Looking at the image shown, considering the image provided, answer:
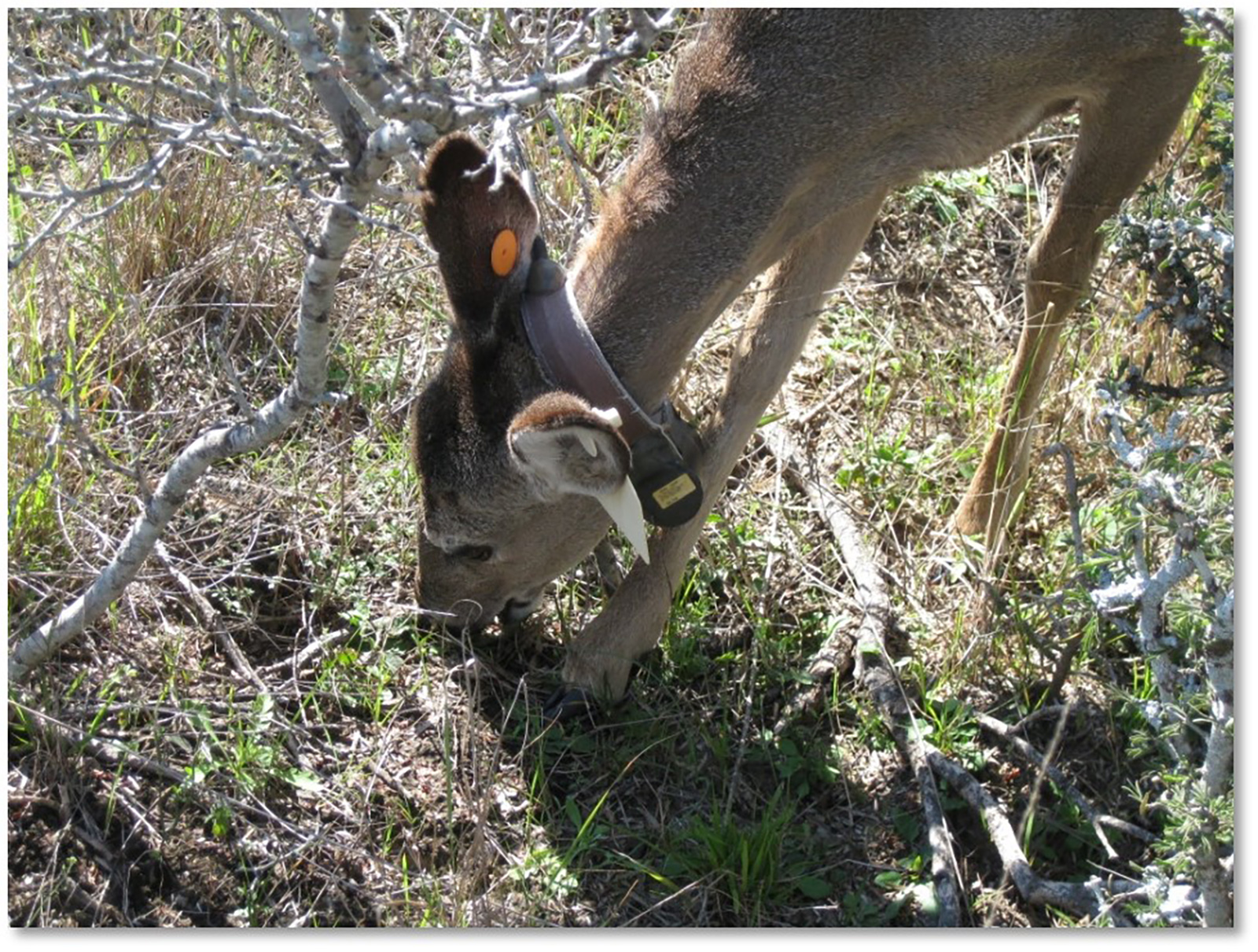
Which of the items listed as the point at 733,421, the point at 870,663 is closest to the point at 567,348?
the point at 733,421

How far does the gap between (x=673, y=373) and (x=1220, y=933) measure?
210cm

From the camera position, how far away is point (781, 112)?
13.7ft

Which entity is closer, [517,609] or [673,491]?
[673,491]

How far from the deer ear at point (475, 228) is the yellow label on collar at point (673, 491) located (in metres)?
0.67

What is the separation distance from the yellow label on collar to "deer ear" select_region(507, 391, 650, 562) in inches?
4.6

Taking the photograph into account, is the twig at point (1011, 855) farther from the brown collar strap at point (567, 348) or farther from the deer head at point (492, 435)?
the brown collar strap at point (567, 348)

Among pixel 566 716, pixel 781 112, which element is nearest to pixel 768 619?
pixel 566 716

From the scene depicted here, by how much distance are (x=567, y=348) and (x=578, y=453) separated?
367 mm

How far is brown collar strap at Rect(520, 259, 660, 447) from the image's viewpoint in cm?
392

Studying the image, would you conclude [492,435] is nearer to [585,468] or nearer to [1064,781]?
[585,468]

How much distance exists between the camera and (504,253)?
12.8 ft

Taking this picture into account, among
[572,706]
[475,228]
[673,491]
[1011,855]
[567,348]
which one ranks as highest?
[475,228]

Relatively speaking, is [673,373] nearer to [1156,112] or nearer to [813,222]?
[813,222]

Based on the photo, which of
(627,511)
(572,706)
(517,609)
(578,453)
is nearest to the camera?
(578,453)
